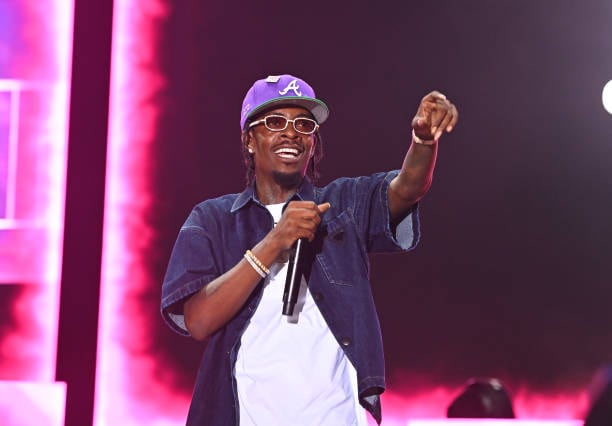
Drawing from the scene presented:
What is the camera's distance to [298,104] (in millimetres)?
2027

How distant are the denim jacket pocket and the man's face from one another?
0.15 metres

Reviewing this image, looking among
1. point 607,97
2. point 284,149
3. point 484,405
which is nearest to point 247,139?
point 284,149

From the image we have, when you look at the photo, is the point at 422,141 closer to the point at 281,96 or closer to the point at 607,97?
the point at 281,96

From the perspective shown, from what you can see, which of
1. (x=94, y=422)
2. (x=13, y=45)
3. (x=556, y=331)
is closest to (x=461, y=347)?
(x=556, y=331)

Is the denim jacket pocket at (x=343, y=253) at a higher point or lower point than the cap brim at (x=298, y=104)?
lower

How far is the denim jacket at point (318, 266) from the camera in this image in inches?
70.9

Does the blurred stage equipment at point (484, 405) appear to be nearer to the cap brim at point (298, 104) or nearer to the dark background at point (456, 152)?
the dark background at point (456, 152)

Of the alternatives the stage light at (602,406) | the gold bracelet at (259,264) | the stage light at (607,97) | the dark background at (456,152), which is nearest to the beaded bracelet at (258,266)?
the gold bracelet at (259,264)

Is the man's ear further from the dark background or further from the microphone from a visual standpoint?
the dark background

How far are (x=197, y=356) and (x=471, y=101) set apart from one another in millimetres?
1522

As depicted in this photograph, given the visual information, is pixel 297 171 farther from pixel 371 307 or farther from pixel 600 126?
pixel 600 126

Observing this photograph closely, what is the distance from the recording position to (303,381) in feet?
5.72

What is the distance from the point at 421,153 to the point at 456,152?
1802mm

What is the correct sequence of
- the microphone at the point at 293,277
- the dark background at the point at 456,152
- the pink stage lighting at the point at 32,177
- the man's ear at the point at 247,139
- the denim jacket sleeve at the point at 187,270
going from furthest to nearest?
the dark background at the point at 456,152
the pink stage lighting at the point at 32,177
the man's ear at the point at 247,139
the denim jacket sleeve at the point at 187,270
the microphone at the point at 293,277
